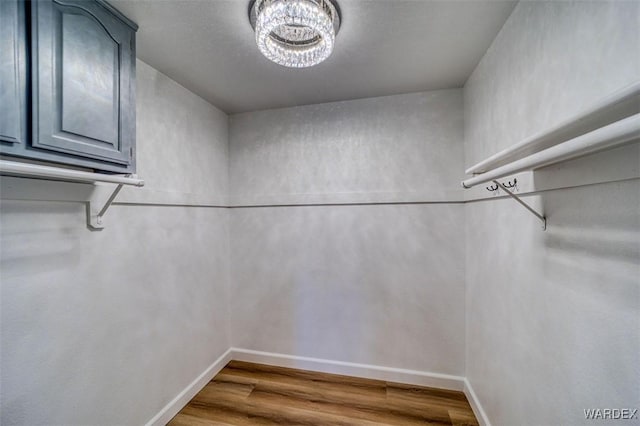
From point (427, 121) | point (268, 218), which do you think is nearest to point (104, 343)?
point (268, 218)

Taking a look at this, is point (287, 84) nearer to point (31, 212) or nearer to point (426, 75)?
point (426, 75)

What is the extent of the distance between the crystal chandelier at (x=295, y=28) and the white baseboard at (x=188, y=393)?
2.23 m

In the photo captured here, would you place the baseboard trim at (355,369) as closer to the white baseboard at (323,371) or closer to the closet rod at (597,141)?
the white baseboard at (323,371)

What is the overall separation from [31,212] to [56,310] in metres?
0.44

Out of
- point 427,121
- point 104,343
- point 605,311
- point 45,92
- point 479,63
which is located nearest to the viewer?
point 605,311

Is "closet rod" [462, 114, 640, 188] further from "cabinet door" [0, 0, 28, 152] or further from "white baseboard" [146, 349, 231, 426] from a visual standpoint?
"white baseboard" [146, 349, 231, 426]

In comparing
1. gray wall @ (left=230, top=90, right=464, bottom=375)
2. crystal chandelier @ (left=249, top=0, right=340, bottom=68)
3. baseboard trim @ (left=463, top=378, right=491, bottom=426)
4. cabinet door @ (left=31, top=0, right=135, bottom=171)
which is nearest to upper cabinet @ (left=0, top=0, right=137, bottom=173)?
cabinet door @ (left=31, top=0, right=135, bottom=171)

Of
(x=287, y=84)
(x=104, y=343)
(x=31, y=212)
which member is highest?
(x=287, y=84)

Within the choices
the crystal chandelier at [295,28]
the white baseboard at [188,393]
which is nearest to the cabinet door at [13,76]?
the crystal chandelier at [295,28]

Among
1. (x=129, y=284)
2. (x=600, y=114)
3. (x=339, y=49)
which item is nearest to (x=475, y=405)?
(x=600, y=114)

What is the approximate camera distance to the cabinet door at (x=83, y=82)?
94cm

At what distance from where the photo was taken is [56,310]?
115cm

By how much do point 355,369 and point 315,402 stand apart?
0.45 m

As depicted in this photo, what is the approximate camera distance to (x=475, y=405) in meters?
1.74
